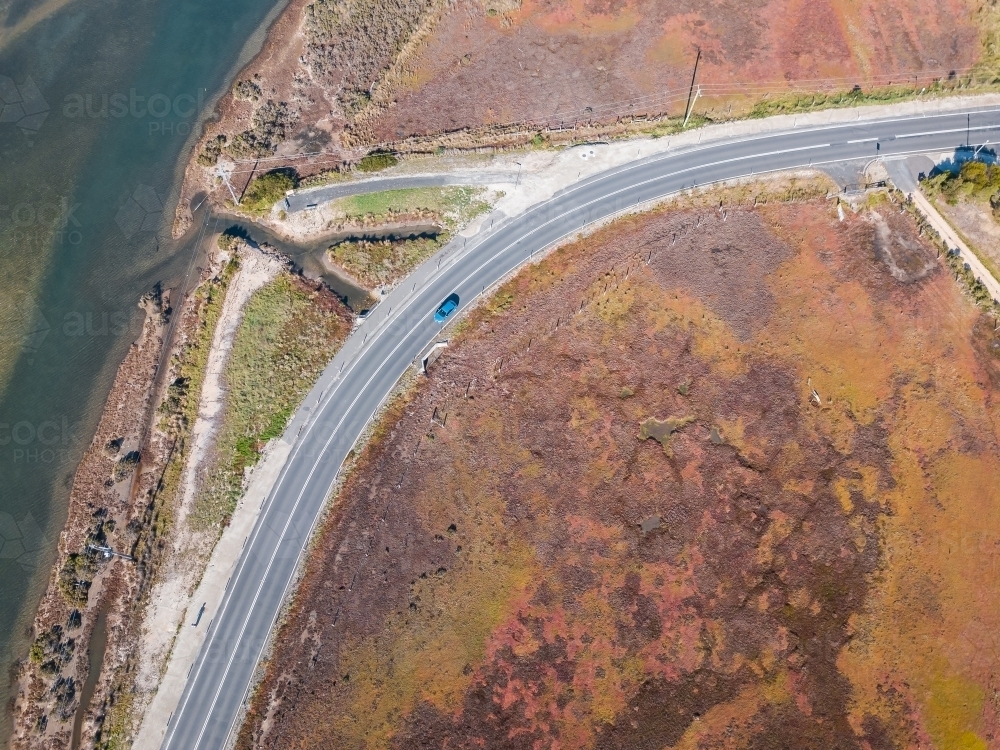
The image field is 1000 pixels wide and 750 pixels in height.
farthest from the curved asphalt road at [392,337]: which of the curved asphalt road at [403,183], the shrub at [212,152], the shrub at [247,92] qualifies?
the shrub at [247,92]

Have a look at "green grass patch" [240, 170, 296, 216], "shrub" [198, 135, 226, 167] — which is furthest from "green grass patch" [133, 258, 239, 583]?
"shrub" [198, 135, 226, 167]

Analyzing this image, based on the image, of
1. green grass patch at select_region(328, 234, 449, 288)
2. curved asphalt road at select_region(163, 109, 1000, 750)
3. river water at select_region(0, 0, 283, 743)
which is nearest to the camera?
curved asphalt road at select_region(163, 109, 1000, 750)

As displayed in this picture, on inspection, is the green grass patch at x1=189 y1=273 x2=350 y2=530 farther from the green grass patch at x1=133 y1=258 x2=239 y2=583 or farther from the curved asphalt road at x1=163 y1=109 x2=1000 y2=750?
A: the green grass patch at x1=133 y1=258 x2=239 y2=583

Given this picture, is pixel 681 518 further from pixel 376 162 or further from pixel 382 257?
pixel 376 162

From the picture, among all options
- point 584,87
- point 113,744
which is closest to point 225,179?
point 584,87

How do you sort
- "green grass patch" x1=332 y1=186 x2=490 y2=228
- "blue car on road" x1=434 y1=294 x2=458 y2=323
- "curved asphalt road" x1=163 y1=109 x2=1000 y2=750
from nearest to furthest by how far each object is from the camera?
"curved asphalt road" x1=163 y1=109 x2=1000 y2=750
"blue car on road" x1=434 y1=294 x2=458 y2=323
"green grass patch" x1=332 y1=186 x2=490 y2=228

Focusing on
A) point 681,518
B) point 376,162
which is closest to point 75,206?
point 376,162

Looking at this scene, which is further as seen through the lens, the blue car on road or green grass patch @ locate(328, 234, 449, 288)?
green grass patch @ locate(328, 234, 449, 288)
